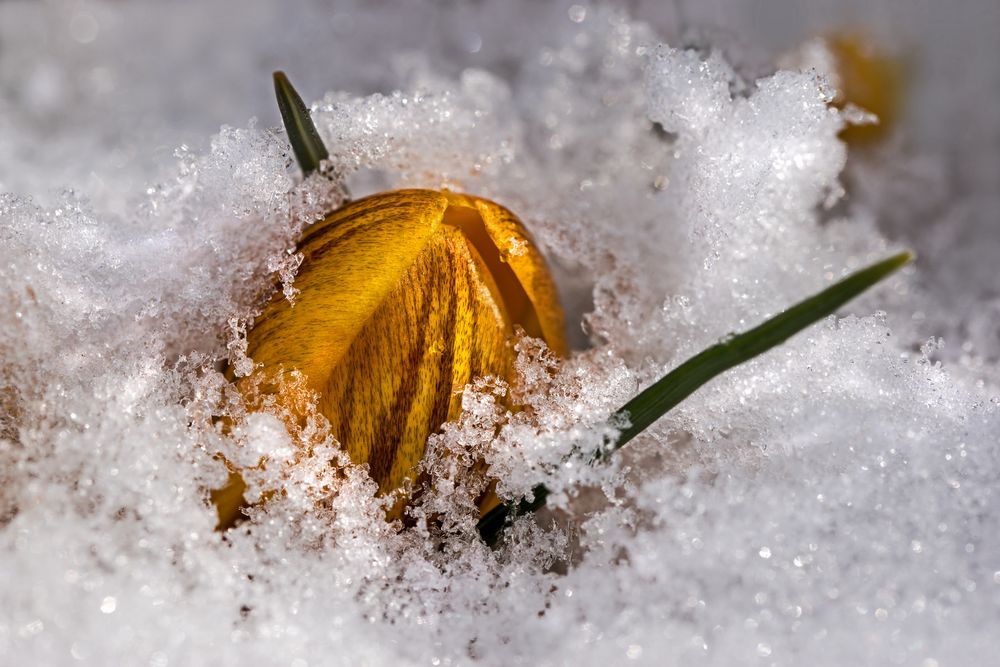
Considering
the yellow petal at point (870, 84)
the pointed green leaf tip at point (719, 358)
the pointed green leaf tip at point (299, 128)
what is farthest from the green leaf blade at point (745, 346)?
the yellow petal at point (870, 84)

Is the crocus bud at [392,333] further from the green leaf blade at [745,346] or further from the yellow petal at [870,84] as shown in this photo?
the yellow petal at [870,84]

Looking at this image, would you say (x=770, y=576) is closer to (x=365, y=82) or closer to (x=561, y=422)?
(x=561, y=422)

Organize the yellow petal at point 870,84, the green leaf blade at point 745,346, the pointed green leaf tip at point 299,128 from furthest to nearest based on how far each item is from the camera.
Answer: the yellow petal at point 870,84 → the pointed green leaf tip at point 299,128 → the green leaf blade at point 745,346

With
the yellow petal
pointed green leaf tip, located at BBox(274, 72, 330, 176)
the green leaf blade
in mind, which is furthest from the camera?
the yellow petal

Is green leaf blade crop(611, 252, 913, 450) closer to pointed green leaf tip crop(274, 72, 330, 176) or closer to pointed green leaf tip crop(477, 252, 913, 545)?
pointed green leaf tip crop(477, 252, 913, 545)

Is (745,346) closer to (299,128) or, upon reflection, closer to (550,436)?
(550,436)

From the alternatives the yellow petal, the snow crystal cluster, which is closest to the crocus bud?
the snow crystal cluster

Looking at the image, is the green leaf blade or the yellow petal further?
the yellow petal

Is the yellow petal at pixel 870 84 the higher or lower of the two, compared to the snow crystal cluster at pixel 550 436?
higher
